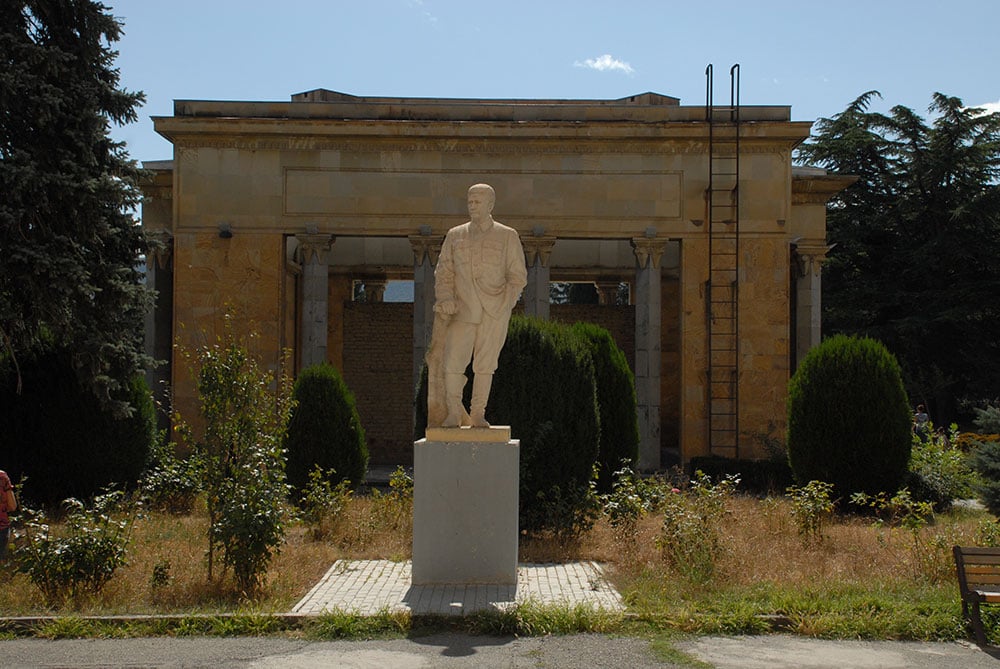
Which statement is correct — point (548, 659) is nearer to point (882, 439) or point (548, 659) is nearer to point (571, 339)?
point (571, 339)

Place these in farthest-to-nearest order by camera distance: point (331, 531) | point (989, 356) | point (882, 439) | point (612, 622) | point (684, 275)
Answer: point (989, 356), point (684, 275), point (882, 439), point (331, 531), point (612, 622)

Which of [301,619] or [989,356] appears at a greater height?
[989,356]

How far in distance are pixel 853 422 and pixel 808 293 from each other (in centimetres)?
919

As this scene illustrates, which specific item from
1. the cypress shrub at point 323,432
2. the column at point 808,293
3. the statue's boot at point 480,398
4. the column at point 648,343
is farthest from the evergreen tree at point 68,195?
the column at point 808,293

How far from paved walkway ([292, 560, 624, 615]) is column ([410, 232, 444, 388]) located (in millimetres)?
11623

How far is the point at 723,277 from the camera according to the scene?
893 inches

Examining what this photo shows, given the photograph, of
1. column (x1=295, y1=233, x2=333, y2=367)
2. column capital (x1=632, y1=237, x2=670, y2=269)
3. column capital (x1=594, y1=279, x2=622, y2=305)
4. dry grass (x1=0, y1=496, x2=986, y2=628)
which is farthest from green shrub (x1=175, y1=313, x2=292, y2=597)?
column capital (x1=594, y1=279, x2=622, y2=305)

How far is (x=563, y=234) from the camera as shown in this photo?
2273 centimetres

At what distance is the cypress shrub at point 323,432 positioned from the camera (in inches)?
612

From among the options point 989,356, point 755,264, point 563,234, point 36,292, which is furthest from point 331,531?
point 989,356

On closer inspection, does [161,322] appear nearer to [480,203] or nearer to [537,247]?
[537,247]

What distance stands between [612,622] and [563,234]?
1549 centimetres

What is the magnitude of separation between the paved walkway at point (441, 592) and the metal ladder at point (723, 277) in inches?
496

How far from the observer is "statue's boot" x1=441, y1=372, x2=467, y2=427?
9438 mm
